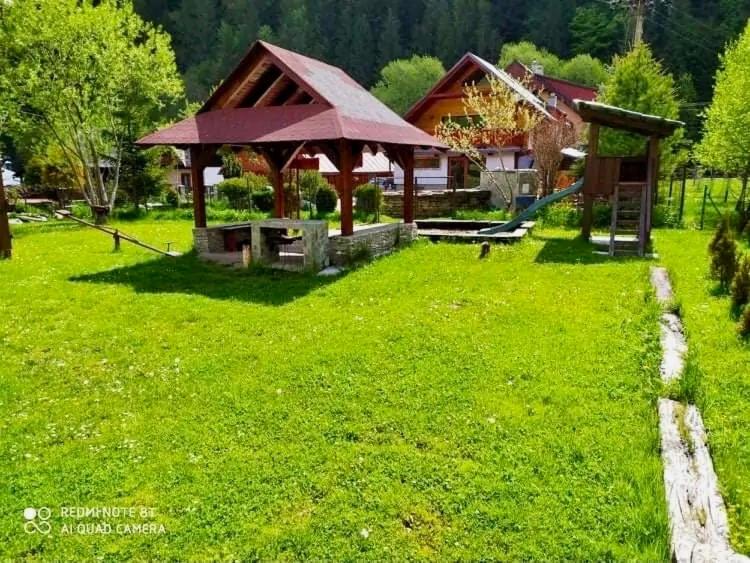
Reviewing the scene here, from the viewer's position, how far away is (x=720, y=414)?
4613 mm

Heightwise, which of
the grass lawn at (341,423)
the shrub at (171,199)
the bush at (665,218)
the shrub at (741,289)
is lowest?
the grass lawn at (341,423)

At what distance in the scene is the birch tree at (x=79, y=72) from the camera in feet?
62.4

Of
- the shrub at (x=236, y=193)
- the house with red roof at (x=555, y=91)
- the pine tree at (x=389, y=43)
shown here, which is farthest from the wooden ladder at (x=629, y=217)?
the pine tree at (x=389, y=43)

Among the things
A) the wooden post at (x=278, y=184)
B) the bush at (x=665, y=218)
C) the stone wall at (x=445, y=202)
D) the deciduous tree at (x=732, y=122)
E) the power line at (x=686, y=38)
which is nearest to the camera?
the wooden post at (x=278, y=184)

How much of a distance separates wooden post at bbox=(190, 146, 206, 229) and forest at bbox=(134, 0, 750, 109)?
4695 cm

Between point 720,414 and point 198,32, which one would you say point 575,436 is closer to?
point 720,414

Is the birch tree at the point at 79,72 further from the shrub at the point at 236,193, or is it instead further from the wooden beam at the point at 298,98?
the wooden beam at the point at 298,98

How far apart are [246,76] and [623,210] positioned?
9.59m

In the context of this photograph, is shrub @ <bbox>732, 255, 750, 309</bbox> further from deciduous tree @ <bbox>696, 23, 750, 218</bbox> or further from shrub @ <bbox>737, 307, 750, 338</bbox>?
deciduous tree @ <bbox>696, 23, 750, 218</bbox>

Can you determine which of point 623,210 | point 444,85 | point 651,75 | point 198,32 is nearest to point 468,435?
point 623,210

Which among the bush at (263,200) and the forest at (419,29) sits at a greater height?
the forest at (419,29)

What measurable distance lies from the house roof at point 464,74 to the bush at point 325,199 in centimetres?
1086

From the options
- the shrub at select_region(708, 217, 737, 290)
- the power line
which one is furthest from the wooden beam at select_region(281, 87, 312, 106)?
the power line

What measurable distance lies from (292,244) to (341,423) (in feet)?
28.1
